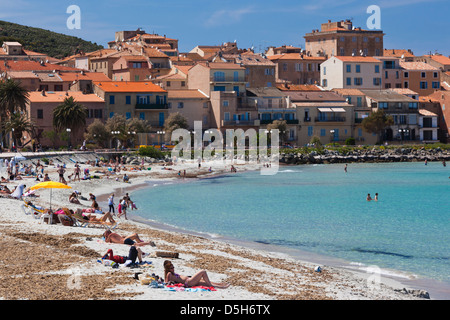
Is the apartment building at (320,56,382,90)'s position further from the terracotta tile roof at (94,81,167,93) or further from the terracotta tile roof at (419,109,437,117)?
the terracotta tile roof at (94,81,167,93)

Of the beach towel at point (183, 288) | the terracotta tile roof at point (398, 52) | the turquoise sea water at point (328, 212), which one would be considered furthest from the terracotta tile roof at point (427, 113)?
the beach towel at point (183, 288)

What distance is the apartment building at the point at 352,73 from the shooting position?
312 ft

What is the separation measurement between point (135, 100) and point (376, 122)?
1141 inches

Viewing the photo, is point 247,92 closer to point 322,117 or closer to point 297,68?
point 322,117

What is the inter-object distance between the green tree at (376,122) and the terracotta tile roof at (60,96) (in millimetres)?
31828

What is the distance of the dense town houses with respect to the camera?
242ft

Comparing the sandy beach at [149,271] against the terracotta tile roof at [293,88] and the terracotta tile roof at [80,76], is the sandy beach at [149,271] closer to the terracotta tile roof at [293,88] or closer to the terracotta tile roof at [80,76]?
the terracotta tile roof at [80,76]

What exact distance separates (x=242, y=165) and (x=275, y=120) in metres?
12.9

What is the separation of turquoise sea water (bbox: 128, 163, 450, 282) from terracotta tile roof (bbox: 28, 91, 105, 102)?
18.6 meters

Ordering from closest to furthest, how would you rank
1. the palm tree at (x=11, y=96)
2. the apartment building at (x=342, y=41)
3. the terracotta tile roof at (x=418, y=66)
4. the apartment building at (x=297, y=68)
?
→ the palm tree at (x=11, y=96) < the terracotta tile roof at (x=418, y=66) < the apartment building at (x=297, y=68) < the apartment building at (x=342, y=41)

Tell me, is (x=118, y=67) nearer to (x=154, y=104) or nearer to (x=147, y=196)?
(x=154, y=104)

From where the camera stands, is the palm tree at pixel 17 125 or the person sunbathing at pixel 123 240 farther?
the palm tree at pixel 17 125

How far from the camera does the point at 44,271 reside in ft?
54.8

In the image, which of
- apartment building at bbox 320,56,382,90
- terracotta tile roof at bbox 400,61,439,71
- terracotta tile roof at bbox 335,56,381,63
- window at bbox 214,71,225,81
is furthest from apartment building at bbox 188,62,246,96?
terracotta tile roof at bbox 400,61,439,71
